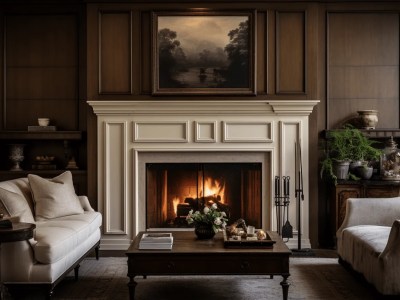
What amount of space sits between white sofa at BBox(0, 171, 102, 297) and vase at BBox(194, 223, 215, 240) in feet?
3.17

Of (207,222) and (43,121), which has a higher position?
(43,121)

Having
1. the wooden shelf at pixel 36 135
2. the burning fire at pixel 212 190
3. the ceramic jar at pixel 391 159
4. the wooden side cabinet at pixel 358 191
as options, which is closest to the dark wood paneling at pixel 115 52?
the wooden shelf at pixel 36 135

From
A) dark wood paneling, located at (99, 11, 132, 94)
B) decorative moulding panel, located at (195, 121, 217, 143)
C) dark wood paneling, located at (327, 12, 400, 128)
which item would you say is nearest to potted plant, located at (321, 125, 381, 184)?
dark wood paneling, located at (327, 12, 400, 128)

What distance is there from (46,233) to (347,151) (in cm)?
335

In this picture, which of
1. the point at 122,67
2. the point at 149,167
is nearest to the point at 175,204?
the point at 149,167

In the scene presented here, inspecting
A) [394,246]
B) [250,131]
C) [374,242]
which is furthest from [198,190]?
[394,246]

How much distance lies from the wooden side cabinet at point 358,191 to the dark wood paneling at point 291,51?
1.15 metres

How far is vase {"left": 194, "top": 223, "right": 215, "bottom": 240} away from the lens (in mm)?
4195

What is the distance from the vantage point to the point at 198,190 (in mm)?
5879

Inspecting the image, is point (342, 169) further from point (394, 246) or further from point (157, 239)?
point (157, 239)

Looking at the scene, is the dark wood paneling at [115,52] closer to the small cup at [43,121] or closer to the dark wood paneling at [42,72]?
the dark wood paneling at [42,72]

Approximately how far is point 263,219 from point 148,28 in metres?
2.42

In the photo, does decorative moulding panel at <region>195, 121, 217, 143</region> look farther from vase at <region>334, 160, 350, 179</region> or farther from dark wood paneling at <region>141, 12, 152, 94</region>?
vase at <region>334, 160, 350, 179</region>

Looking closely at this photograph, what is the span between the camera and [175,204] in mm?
5906
